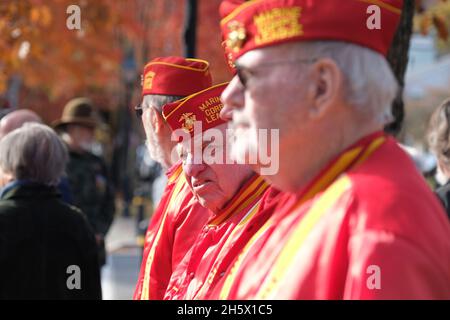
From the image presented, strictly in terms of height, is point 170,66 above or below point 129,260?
above

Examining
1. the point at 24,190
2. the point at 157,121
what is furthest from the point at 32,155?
the point at 157,121

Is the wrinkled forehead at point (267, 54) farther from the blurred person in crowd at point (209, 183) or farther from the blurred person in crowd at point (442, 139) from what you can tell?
the blurred person in crowd at point (442, 139)

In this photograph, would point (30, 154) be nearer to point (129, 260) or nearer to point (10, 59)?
point (10, 59)

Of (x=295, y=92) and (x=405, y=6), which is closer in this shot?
(x=295, y=92)

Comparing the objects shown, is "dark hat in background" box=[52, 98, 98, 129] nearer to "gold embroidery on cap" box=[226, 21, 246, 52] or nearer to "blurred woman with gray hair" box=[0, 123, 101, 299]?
"blurred woman with gray hair" box=[0, 123, 101, 299]

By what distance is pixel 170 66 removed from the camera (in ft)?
16.7

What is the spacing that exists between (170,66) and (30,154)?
0.84 metres

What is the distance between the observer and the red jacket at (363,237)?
6.48 ft

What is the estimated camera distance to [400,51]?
5.98 m

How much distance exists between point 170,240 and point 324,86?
235 centimetres

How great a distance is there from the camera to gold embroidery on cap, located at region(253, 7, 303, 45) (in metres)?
2.21

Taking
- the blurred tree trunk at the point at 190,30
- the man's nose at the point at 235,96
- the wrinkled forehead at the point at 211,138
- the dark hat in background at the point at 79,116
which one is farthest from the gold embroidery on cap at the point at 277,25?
the blurred tree trunk at the point at 190,30
